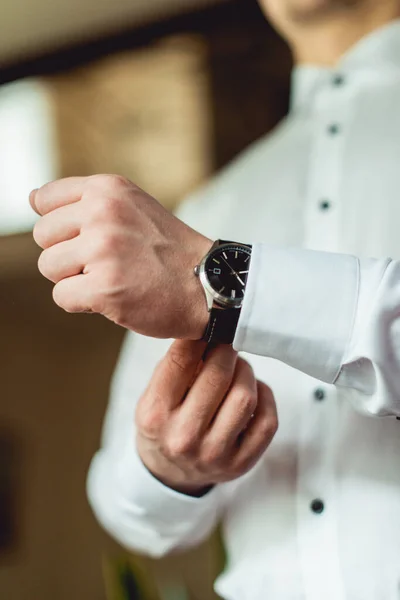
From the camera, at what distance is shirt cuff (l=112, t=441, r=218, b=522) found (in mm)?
571

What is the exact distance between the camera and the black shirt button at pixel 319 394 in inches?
22.3

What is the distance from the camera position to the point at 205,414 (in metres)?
0.47

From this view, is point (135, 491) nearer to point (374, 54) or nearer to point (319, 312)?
point (319, 312)

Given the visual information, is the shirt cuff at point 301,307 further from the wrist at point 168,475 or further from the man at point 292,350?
the wrist at point 168,475

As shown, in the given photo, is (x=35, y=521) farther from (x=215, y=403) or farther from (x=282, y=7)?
(x=282, y=7)

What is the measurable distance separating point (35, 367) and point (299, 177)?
1.21 ft

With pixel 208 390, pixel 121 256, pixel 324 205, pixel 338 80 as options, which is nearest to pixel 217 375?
pixel 208 390

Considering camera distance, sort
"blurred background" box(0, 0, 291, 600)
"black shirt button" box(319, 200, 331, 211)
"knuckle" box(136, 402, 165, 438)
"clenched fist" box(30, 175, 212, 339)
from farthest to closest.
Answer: "blurred background" box(0, 0, 291, 600) < "black shirt button" box(319, 200, 331, 211) < "knuckle" box(136, 402, 165, 438) < "clenched fist" box(30, 175, 212, 339)

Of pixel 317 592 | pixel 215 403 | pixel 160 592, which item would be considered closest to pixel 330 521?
pixel 317 592

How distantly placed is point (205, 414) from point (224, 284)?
0.11 metres

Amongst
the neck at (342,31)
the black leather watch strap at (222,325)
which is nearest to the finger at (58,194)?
the black leather watch strap at (222,325)

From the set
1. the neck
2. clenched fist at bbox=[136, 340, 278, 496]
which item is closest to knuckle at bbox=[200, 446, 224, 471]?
clenched fist at bbox=[136, 340, 278, 496]

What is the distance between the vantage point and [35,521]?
0.73 meters

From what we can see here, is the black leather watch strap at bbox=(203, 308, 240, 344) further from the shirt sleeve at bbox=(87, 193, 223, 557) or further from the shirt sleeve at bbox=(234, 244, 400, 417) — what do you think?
the shirt sleeve at bbox=(87, 193, 223, 557)
